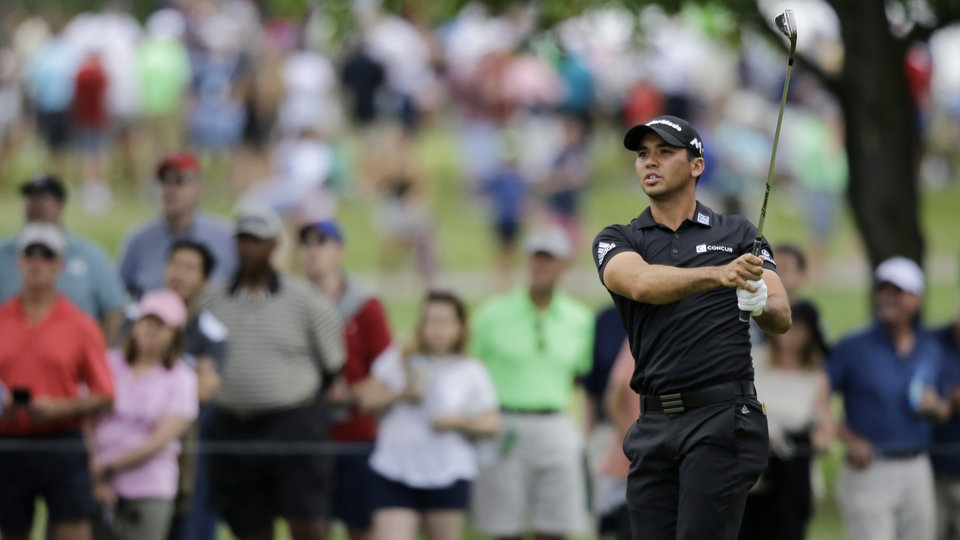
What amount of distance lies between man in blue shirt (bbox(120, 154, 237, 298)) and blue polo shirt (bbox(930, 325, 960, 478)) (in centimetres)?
446

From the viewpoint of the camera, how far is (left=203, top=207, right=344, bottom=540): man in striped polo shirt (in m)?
9.02

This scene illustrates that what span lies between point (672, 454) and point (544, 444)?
381 centimetres

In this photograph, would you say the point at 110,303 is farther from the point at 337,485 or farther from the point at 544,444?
the point at 544,444

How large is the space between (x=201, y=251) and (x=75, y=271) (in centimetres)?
77

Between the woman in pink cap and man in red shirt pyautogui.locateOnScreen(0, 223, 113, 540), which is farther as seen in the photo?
the woman in pink cap

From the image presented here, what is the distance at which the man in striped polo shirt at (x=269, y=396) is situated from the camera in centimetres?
902

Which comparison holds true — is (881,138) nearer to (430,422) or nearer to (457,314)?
(457,314)

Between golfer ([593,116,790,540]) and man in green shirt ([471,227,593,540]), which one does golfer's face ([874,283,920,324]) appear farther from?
golfer ([593,116,790,540])

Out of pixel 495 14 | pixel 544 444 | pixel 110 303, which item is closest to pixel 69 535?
pixel 110 303

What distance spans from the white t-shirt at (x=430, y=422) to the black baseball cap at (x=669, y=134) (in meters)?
3.58

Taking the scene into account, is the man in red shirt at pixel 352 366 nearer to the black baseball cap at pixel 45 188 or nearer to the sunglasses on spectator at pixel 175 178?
the sunglasses on spectator at pixel 175 178

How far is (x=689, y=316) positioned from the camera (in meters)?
6.01

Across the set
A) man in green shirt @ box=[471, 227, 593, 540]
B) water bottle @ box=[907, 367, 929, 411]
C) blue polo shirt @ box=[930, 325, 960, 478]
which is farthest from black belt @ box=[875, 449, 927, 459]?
man in green shirt @ box=[471, 227, 593, 540]

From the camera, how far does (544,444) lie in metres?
9.73
